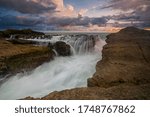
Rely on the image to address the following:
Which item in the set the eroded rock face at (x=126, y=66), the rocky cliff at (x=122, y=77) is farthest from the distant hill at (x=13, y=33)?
the rocky cliff at (x=122, y=77)

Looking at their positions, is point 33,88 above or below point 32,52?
A: below

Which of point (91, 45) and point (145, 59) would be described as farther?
point (91, 45)

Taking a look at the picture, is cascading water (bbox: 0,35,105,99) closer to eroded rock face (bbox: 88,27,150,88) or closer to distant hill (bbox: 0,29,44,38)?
→ eroded rock face (bbox: 88,27,150,88)

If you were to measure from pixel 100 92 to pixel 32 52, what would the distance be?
361 centimetres

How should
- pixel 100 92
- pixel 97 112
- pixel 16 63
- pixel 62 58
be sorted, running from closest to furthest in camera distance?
1. pixel 97 112
2. pixel 100 92
3. pixel 16 63
4. pixel 62 58

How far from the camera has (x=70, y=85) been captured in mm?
4891

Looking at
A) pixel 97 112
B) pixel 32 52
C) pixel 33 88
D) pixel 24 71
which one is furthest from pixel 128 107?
pixel 32 52

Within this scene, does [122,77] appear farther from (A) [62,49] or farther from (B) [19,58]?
(A) [62,49]

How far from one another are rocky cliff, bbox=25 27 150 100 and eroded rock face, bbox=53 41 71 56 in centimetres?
236

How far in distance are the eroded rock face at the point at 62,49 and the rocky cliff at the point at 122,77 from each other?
2358 millimetres

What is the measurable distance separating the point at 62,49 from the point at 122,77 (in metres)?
4.29

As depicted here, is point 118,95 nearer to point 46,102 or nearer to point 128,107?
point 128,107

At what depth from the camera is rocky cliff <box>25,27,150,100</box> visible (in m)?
3.14

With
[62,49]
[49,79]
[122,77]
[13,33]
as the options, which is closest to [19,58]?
[49,79]
